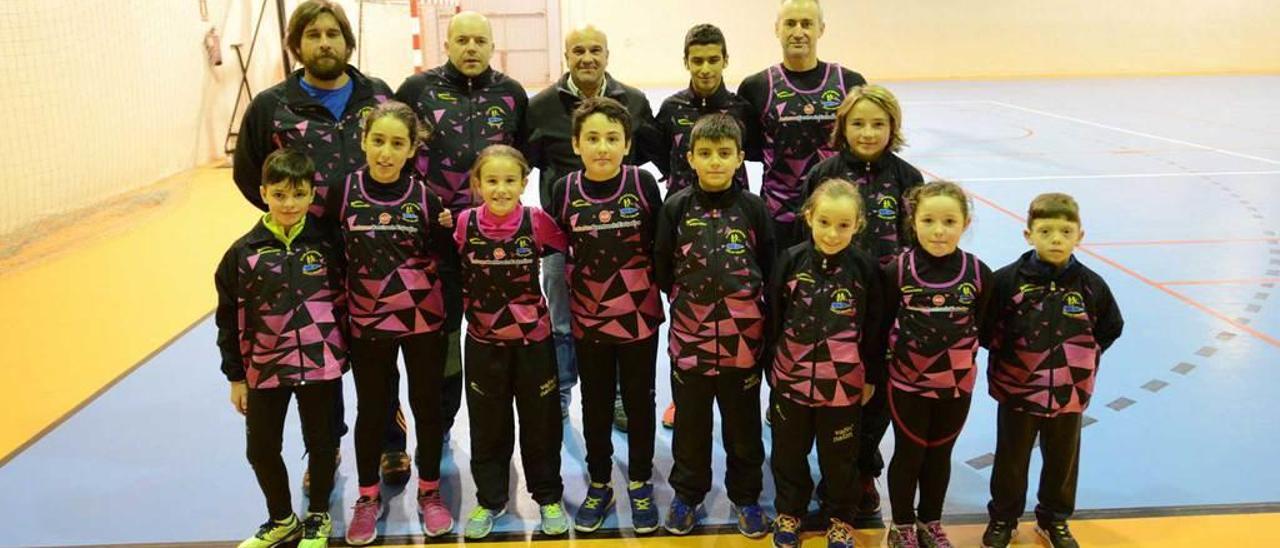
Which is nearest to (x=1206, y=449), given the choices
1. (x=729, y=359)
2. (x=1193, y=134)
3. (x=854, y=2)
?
(x=729, y=359)

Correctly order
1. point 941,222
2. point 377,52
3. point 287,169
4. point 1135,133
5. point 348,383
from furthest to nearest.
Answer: point 377,52, point 1135,133, point 348,383, point 287,169, point 941,222

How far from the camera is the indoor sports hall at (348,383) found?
3.11 metres

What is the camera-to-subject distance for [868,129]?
9.47 ft

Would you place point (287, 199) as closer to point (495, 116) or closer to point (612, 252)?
point (495, 116)

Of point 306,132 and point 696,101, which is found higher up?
point 696,101

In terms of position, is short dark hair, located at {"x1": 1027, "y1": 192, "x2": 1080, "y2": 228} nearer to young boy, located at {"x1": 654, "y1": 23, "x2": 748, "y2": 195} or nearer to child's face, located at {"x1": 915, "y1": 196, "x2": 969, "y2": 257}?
child's face, located at {"x1": 915, "y1": 196, "x2": 969, "y2": 257}

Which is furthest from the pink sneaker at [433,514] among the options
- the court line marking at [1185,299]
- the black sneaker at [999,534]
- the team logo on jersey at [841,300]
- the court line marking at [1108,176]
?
the court line marking at [1108,176]

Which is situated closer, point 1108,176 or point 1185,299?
point 1185,299

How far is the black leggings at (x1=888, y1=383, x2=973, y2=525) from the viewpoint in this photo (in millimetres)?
2713

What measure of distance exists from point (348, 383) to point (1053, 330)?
10.1 ft

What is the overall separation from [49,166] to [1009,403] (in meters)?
7.74

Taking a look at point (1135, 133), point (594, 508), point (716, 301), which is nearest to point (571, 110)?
point (716, 301)

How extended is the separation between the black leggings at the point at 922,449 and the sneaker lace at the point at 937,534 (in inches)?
0.7

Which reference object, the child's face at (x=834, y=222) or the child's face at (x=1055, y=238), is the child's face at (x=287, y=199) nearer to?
the child's face at (x=834, y=222)
